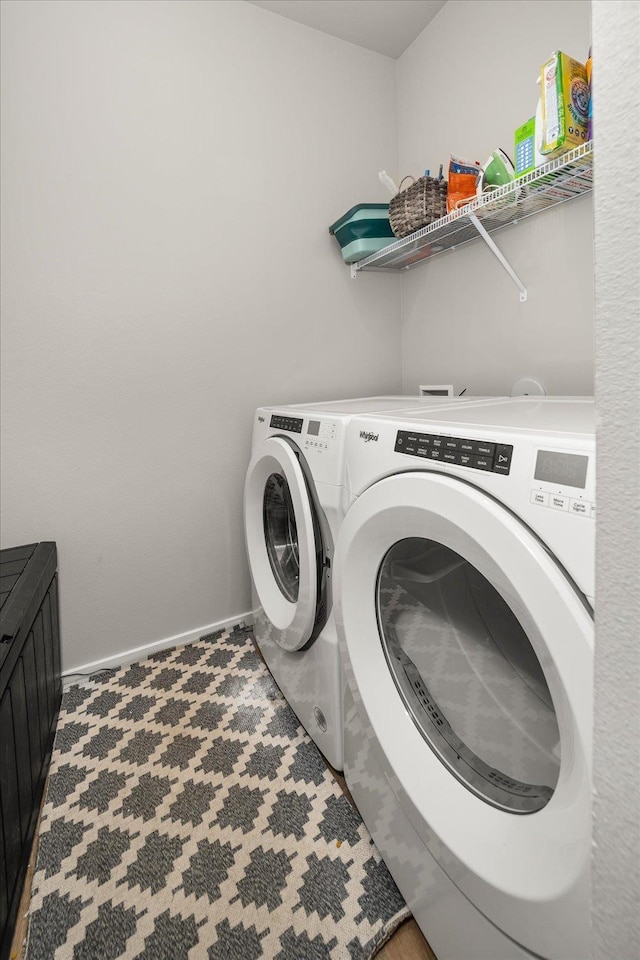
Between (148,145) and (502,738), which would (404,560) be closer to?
(502,738)

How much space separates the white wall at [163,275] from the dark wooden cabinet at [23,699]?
220mm

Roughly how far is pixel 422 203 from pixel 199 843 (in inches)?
80.0

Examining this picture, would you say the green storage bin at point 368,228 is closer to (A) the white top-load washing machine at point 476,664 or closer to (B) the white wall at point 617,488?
(A) the white top-load washing machine at point 476,664

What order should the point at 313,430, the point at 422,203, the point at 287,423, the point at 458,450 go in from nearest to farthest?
the point at 458,450
the point at 313,430
the point at 287,423
the point at 422,203

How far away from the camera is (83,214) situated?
160 centimetres

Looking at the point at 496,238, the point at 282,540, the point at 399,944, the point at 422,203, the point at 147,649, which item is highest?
the point at 422,203

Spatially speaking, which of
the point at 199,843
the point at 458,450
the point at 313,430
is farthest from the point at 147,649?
the point at 458,450

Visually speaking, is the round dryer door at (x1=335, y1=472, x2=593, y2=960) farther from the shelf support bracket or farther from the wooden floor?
the shelf support bracket

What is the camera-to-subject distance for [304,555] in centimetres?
123

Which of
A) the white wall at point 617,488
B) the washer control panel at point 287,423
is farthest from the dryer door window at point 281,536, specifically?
the white wall at point 617,488

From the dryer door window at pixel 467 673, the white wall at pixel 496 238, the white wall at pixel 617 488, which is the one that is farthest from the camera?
the white wall at pixel 496 238

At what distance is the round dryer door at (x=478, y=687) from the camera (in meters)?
0.54

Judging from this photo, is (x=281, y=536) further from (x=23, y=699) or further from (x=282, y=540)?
(x=23, y=699)

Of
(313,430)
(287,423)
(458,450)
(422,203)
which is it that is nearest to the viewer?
(458,450)
